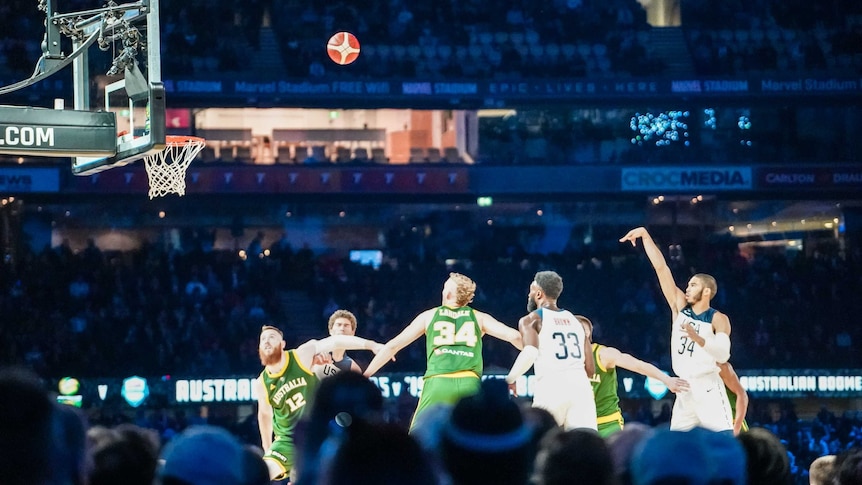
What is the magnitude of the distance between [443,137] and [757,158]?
21.3 ft

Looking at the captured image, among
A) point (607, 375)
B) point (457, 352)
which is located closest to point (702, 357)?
point (607, 375)

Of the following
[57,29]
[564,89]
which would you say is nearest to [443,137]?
[564,89]

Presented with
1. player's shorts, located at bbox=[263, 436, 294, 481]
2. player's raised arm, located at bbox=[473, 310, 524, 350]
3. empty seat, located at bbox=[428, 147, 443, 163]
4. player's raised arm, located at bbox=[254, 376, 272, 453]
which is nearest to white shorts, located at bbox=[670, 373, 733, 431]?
player's raised arm, located at bbox=[473, 310, 524, 350]

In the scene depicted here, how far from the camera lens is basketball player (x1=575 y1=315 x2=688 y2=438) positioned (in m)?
8.93

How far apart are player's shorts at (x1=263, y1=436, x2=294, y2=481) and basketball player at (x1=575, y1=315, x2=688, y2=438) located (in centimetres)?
240

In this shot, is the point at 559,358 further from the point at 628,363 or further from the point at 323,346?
the point at 323,346

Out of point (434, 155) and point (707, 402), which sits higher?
point (434, 155)

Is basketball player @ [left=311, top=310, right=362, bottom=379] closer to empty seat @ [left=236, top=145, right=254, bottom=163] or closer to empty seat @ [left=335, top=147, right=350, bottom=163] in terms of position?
empty seat @ [left=335, top=147, right=350, bottom=163]

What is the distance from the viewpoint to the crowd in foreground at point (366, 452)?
8.89 ft

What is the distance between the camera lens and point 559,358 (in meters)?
8.71

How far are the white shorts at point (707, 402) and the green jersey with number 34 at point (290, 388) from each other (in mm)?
2831

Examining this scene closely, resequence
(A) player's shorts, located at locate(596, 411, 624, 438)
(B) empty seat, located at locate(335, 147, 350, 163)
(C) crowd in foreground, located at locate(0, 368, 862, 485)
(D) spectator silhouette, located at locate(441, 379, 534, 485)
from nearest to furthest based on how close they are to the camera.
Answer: (C) crowd in foreground, located at locate(0, 368, 862, 485), (D) spectator silhouette, located at locate(441, 379, 534, 485), (A) player's shorts, located at locate(596, 411, 624, 438), (B) empty seat, located at locate(335, 147, 350, 163)

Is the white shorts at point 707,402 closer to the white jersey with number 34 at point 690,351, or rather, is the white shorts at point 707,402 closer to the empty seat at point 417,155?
the white jersey with number 34 at point 690,351

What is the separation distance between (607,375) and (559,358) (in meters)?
0.74
